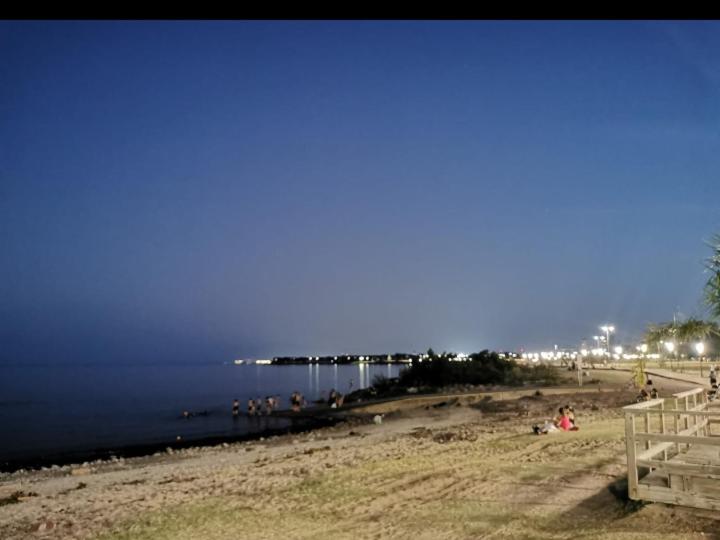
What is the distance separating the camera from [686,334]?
36938 mm

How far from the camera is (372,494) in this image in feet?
38.9

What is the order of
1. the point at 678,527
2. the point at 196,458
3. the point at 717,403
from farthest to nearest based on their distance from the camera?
the point at 196,458 < the point at 717,403 < the point at 678,527

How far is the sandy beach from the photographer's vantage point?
30.7ft

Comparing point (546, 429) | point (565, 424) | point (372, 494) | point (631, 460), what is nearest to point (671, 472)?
point (631, 460)

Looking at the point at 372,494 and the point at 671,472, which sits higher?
the point at 671,472

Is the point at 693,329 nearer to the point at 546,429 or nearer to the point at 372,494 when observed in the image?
the point at 546,429

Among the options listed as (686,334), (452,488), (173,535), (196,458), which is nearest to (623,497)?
(452,488)

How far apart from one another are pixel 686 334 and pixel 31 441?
3933 centimetres

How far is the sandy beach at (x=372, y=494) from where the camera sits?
30.7ft

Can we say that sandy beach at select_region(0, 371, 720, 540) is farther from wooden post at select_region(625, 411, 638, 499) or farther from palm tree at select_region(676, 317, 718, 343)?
palm tree at select_region(676, 317, 718, 343)

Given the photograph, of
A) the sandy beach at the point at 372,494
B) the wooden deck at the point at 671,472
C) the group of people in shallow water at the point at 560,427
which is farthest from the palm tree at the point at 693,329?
the wooden deck at the point at 671,472

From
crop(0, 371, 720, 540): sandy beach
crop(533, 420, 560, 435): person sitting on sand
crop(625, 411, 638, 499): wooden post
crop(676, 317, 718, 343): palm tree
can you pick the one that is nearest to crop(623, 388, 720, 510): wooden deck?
crop(625, 411, 638, 499): wooden post

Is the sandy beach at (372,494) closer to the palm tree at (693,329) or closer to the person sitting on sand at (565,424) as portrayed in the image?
the person sitting on sand at (565,424)
